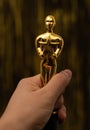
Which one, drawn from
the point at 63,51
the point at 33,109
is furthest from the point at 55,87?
the point at 63,51

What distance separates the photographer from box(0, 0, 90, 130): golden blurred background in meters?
1.21

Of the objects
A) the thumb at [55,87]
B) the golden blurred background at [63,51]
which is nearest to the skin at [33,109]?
the thumb at [55,87]

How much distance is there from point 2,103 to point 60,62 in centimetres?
21

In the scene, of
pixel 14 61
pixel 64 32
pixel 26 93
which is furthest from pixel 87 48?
pixel 26 93

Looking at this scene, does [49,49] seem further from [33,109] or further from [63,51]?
[63,51]

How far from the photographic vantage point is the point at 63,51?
1228mm

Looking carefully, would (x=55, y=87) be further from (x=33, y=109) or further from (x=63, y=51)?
(x=63, y=51)

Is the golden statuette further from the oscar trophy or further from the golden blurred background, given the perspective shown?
the golden blurred background

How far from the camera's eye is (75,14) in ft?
3.96

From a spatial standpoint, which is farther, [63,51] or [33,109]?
[63,51]

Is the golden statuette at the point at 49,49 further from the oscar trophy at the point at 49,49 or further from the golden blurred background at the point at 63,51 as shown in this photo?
the golden blurred background at the point at 63,51

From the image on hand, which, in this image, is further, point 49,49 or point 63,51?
point 63,51

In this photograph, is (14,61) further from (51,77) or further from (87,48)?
(51,77)

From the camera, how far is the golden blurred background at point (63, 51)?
1.21 metres
